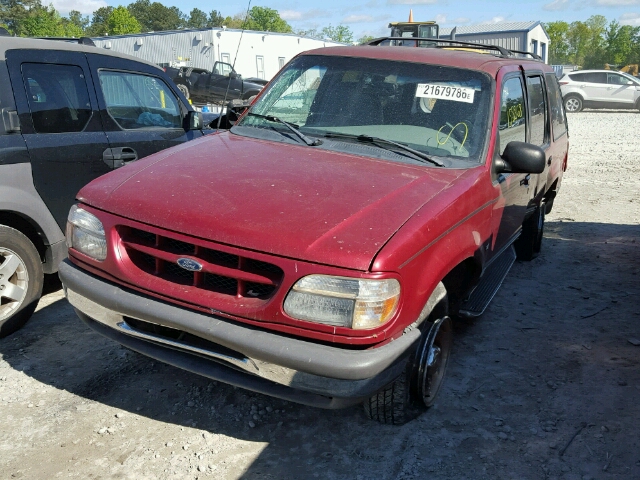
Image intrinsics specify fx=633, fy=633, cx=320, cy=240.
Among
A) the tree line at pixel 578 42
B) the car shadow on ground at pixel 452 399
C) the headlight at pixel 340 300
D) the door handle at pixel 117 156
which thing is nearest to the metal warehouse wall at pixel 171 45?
the door handle at pixel 117 156

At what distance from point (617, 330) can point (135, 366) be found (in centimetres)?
351

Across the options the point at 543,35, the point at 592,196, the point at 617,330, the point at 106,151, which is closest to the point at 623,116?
the point at 592,196

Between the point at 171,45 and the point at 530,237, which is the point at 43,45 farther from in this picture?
the point at 171,45

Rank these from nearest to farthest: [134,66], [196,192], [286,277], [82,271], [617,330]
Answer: [286,277] → [196,192] → [82,271] → [617,330] → [134,66]

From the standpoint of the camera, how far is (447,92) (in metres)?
3.96

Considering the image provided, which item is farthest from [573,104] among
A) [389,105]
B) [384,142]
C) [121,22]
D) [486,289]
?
[121,22]

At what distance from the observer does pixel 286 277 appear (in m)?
2.68

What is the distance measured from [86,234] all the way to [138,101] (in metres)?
2.44

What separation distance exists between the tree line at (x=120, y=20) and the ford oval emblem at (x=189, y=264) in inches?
2153

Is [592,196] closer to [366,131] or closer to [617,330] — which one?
[617,330]

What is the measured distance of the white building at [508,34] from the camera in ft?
170

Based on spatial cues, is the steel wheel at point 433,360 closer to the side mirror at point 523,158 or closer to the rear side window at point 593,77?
the side mirror at point 523,158

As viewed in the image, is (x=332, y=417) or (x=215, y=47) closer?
(x=332, y=417)

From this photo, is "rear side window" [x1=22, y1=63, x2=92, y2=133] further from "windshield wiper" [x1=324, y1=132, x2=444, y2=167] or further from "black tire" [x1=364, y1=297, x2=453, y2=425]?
"black tire" [x1=364, y1=297, x2=453, y2=425]
